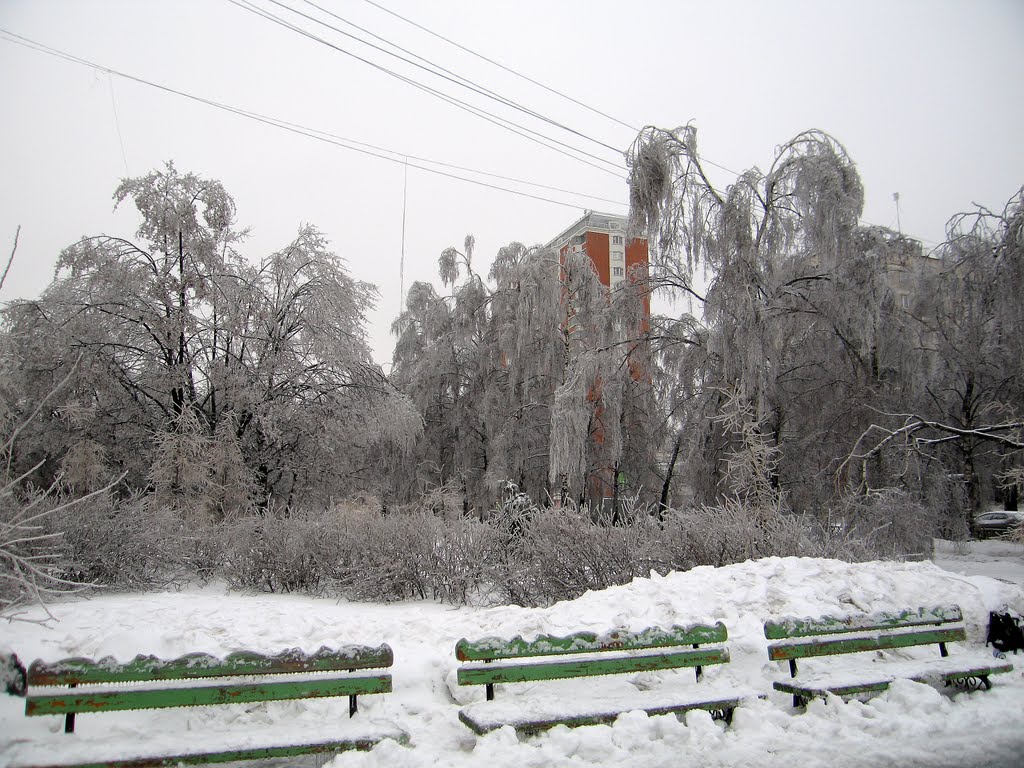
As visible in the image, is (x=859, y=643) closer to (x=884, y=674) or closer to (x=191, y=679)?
(x=884, y=674)

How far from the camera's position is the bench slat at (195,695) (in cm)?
359

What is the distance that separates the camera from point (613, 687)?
5102mm

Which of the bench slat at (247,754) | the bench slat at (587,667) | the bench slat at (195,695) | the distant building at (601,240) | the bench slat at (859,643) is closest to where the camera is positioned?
the bench slat at (247,754)

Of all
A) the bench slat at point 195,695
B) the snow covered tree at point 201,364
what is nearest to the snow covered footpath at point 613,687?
the bench slat at point 195,695

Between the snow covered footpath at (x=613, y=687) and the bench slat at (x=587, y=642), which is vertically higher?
the bench slat at (x=587, y=642)

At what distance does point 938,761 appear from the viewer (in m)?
3.90

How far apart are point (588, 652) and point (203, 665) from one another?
236 centimetres

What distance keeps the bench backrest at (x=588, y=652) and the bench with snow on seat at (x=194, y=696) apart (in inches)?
22.5

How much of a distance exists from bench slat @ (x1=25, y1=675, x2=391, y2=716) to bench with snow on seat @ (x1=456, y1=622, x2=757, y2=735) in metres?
0.63

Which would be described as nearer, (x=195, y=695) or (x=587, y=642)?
(x=195, y=695)

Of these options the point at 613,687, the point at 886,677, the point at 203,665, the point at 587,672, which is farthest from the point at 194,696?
the point at 886,677

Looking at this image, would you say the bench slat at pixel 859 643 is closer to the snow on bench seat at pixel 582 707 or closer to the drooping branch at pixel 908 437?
the snow on bench seat at pixel 582 707

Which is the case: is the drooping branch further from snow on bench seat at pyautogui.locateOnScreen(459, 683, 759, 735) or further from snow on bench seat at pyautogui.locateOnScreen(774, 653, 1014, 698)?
snow on bench seat at pyautogui.locateOnScreen(459, 683, 759, 735)

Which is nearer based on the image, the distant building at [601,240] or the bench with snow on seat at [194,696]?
the bench with snow on seat at [194,696]
